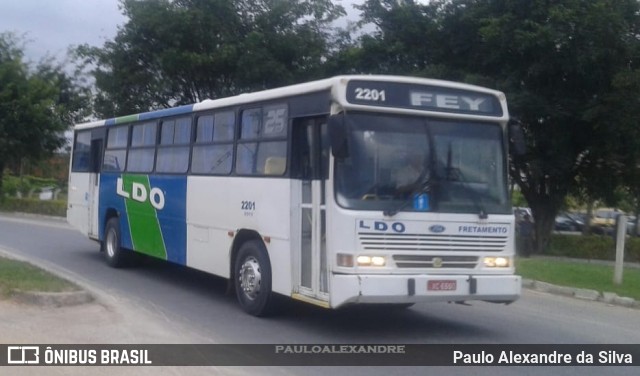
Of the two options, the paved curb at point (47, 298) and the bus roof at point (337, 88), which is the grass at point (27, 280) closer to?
the paved curb at point (47, 298)

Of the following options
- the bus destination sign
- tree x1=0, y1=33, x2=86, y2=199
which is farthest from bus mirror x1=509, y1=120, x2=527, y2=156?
tree x1=0, y1=33, x2=86, y2=199

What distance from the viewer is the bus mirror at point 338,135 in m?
9.73

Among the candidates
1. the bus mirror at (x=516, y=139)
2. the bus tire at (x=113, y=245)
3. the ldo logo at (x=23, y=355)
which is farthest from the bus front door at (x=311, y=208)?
the bus tire at (x=113, y=245)

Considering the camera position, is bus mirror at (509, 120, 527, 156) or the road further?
bus mirror at (509, 120, 527, 156)

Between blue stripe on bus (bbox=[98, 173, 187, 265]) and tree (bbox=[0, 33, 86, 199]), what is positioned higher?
tree (bbox=[0, 33, 86, 199])

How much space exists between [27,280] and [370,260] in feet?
19.3

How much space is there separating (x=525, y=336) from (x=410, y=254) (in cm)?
208

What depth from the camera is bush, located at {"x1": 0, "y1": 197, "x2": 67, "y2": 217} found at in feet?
125

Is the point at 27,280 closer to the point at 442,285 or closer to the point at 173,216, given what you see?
the point at 173,216

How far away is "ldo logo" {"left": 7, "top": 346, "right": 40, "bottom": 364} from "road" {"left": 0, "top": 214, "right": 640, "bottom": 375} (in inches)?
81.9

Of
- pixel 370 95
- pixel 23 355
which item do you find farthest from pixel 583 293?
pixel 23 355

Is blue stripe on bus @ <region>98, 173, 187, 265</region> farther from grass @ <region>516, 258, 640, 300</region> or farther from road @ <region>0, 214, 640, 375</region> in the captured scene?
grass @ <region>516, 258, 640, 300</region>

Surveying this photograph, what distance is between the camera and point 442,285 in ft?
33.1

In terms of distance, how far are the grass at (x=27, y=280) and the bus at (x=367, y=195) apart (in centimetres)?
239
